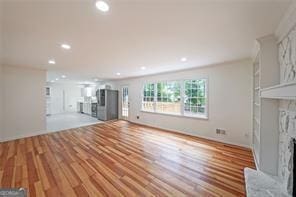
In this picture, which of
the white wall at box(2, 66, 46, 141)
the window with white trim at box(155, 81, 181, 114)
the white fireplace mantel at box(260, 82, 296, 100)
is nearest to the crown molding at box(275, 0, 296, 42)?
the white fireplace mantel at box(260, 82, 296, 100)

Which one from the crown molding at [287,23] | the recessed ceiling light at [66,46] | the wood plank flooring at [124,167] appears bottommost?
the wood plank flooring at [124,167]

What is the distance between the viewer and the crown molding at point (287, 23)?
160 cm

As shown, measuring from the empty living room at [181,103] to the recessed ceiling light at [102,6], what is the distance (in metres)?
0.02

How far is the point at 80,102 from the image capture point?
11469 mm

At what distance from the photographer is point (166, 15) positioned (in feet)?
5.75

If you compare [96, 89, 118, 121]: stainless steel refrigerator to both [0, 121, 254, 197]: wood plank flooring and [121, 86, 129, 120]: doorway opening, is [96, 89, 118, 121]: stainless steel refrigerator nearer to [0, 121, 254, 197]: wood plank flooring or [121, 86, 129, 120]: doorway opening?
[121, 86, 129, 120]: doorway opening

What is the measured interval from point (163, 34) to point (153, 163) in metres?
2.40

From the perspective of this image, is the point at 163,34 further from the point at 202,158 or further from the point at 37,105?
the point at 37,105

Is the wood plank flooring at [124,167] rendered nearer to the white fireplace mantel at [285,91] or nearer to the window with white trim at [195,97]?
the window with white trim at [195,97]

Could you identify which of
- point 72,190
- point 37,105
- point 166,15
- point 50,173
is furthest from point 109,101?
point 166,15

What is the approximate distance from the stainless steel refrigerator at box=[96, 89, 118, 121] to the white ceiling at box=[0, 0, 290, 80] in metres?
5.15

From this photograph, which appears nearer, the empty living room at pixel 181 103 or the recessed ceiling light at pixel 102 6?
the recessed ceiling light at pixel 102 6

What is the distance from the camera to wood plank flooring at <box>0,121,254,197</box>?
2.19 metres

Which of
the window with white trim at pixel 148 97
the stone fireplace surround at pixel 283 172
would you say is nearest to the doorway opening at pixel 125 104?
the window with white trim at pixel 148 97
